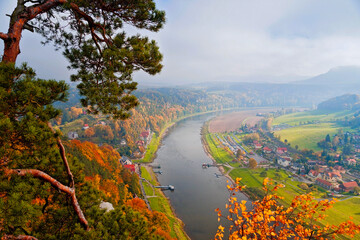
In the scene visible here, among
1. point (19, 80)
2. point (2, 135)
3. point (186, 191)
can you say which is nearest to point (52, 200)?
point (2, 135)

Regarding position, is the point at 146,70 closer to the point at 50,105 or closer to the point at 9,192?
the point at 50,105

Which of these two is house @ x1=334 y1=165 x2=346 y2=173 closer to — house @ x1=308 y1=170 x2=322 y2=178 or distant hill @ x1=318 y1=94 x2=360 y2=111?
house @ x1=308 y1=170 x2=322 y2=178

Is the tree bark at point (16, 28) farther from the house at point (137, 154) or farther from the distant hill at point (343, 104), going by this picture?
the distant hill at point (343, 104)

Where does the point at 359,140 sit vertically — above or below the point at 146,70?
below

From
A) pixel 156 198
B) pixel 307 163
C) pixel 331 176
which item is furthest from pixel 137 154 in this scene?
pixel 307 163

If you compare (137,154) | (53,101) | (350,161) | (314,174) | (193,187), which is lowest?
(350,161)

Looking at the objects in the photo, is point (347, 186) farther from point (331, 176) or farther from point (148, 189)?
point (148, 189)

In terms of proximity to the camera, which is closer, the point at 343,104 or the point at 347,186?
the point at 347,186
